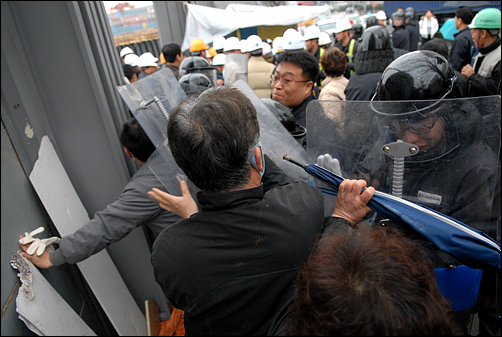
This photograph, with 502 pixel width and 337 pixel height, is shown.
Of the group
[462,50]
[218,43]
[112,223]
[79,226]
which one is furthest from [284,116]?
[218,43]

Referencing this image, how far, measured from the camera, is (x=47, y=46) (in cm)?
202

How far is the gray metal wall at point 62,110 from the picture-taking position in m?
1.79

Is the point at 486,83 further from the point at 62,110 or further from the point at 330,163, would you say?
the point at 62,110

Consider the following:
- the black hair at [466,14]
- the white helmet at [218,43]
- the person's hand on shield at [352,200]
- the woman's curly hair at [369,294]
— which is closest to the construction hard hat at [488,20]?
the black hair at [466,14]

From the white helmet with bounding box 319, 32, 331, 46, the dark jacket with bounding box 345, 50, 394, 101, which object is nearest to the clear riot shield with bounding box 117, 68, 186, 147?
the dark jacket with bounding box 345, 50, 394, 101

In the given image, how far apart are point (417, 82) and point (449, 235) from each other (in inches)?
22.7

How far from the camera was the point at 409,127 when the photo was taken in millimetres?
1163

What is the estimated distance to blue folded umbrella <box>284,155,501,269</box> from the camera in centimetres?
96

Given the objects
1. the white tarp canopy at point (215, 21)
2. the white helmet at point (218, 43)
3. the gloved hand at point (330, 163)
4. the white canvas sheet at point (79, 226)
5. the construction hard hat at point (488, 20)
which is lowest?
the white canvas sheet at point (79, 226)

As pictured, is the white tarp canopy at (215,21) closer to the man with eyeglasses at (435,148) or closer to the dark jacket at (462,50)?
the dark jacket at (462,50)

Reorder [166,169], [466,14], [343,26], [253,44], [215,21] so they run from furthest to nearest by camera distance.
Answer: [215,21]
[343,26]
[466,14]
[253,44]
[166,169]

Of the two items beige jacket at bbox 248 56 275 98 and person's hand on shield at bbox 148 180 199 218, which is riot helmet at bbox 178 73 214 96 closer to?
person's hand on shield at bbox 148 180 199 218

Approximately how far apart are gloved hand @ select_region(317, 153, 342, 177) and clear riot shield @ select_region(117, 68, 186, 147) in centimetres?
93

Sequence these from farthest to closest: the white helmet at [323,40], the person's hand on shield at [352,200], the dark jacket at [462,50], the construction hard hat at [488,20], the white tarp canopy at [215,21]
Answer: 1. the white tarp canopy at [215,21]
2. the white helmet at [323,40]
3. the dark jacket at [462,50]
4. the construction hard hat at [488,20]
5. the person's hand on shield at [352,200]
